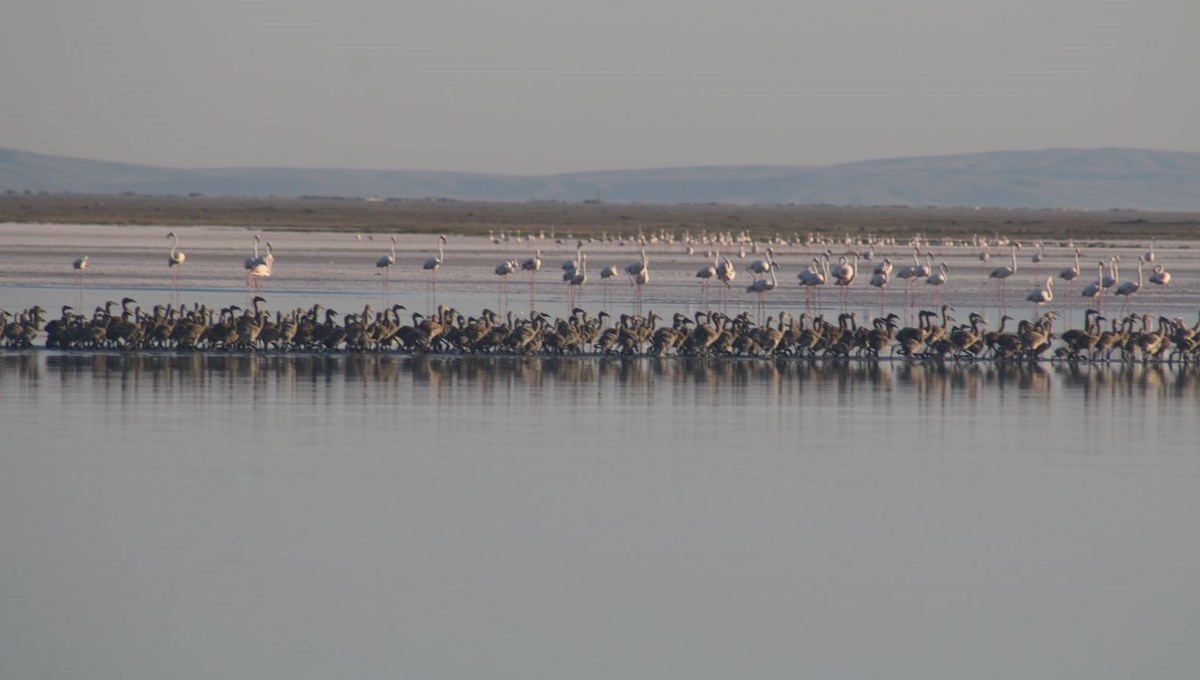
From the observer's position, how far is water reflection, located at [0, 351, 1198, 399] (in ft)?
73.9

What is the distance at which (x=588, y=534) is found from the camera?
13.1m

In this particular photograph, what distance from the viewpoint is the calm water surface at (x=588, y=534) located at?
10.3 meters

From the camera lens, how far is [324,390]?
70.5 ft

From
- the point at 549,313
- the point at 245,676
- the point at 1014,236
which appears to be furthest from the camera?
the point at 1014,236

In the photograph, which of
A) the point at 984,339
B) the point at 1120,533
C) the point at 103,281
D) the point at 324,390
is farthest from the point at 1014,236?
the point at 1120,533

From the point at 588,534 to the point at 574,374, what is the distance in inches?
428

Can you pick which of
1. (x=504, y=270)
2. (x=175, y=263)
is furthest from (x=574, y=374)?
(x=175, y=263)

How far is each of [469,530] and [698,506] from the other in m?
2.04

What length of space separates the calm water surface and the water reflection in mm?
980

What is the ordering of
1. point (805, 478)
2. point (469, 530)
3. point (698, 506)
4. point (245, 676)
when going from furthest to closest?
point (805, 478)
point (698, 506)
point (469, 530)
point (245, 676)

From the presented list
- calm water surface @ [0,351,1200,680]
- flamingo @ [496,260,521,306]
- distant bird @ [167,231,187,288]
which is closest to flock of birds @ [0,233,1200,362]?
calm water surface @ [0,351,1200,680]

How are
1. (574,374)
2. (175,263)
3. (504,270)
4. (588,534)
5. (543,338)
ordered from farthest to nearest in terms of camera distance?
(504,270), (175,263), (543,338), (574,374), (588,534)

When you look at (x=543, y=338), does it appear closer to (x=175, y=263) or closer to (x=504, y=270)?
(x=504, y=270)

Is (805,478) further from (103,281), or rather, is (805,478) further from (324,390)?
(103,281)
